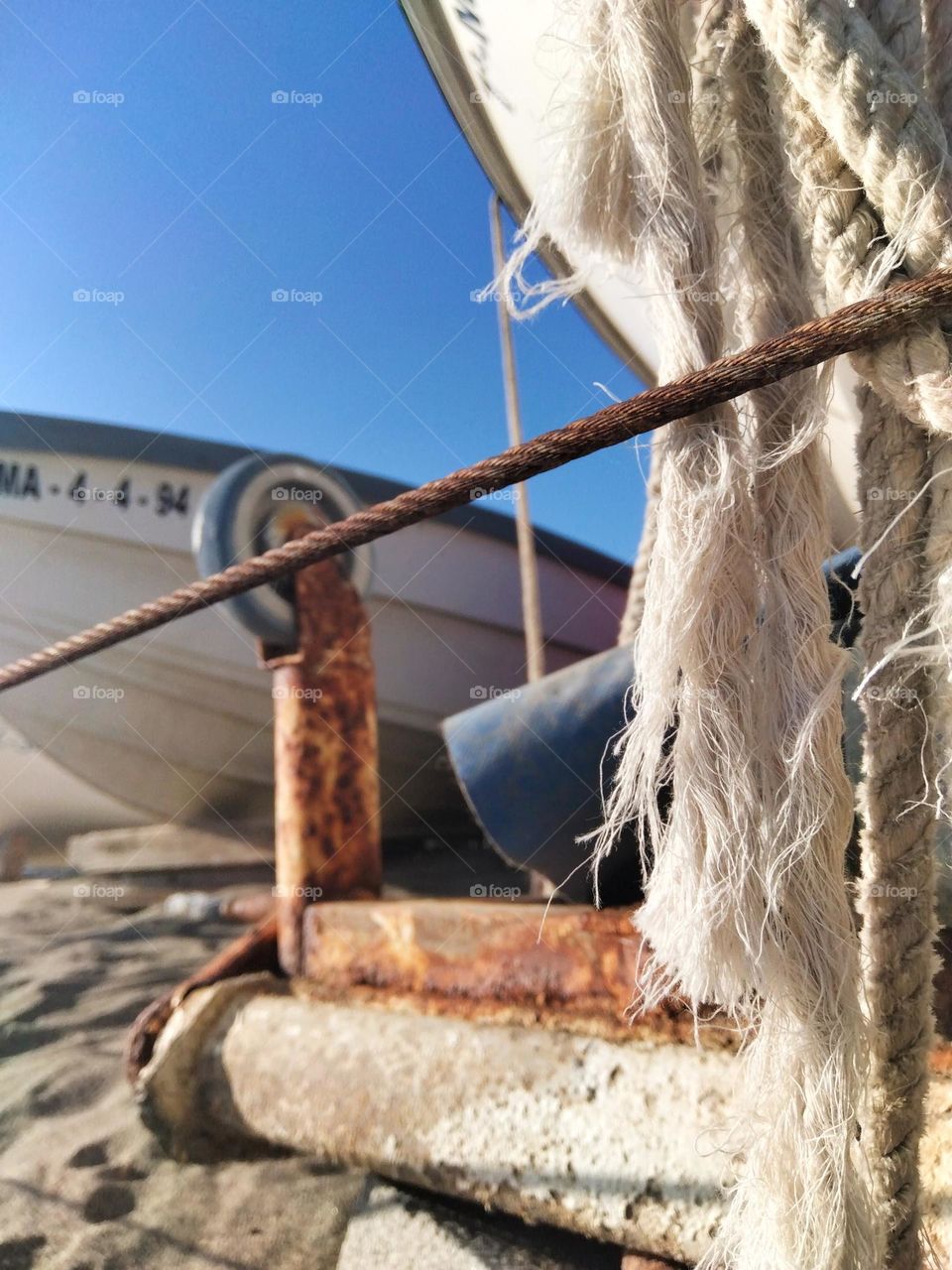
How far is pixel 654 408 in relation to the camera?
53 centimetres

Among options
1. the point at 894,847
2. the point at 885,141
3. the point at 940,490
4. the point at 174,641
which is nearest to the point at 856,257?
the point at 885,141

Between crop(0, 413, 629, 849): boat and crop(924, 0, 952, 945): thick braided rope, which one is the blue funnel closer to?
crop(924, 0, 952, 945): thick braided rope

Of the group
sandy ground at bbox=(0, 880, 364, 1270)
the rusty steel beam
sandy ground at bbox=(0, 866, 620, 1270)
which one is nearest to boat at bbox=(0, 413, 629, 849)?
sandy ground at bbox=(0, 880, 364, 1270)

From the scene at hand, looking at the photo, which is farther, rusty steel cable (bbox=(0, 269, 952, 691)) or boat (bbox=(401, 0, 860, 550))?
boat (bbox=(401, 0, 860, 550))

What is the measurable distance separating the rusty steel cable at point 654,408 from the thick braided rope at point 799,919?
57mm

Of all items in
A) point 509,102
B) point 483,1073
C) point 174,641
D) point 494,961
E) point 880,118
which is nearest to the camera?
point 880,118

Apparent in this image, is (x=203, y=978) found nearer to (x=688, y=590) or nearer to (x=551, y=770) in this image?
(x=551, y=770)

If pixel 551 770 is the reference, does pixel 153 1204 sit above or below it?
below

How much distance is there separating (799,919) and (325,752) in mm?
1235

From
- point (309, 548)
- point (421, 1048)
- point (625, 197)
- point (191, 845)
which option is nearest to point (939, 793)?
point (625, 197)

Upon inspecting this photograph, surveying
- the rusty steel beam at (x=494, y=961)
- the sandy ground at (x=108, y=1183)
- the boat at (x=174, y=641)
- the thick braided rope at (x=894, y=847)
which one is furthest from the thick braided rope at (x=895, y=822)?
the boat at (x=174, y=641)

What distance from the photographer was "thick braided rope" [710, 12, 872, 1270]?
1.71ft

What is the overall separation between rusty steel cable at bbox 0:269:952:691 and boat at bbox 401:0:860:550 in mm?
617

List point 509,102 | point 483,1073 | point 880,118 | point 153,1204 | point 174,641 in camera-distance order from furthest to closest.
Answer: point 174,641 → point 509,102 → point 153,1204 → point 483,1073 → point 880,118
